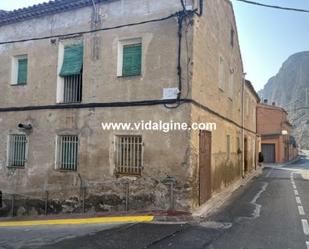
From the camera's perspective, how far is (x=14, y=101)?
12664 millimetres

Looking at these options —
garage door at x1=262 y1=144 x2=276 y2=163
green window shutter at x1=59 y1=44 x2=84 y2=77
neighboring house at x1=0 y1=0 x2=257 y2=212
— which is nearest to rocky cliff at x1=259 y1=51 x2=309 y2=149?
garage door at x1=262 y1=144 x2=276 y2=163

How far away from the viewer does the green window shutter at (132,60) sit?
10.4m

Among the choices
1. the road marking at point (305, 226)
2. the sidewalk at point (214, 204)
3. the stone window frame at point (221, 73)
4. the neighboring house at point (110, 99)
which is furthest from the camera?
the stone window frame at point (221, 73)

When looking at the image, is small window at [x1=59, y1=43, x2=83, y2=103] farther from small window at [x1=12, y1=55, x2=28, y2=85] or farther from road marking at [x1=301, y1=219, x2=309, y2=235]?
road marking at [x1=301, y1=219, x2=309, y2=235]

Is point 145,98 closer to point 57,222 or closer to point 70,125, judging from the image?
point 70,125

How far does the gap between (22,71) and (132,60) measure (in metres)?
4.66

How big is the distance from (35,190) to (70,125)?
2616 millimetres

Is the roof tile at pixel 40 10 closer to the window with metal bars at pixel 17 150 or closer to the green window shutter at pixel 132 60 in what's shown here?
the green window shutter at pixel 132 60

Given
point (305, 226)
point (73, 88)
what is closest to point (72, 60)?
point (73, 88)

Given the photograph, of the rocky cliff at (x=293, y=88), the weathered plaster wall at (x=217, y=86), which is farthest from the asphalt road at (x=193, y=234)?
the rocky cliff at (x=293, y=88)

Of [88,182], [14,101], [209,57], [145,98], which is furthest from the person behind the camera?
[14,101]

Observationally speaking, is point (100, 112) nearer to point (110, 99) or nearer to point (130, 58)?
point (110, 99)

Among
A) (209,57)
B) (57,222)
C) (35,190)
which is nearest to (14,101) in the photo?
(35,190)

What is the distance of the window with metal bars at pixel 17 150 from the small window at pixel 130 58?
4500mm
